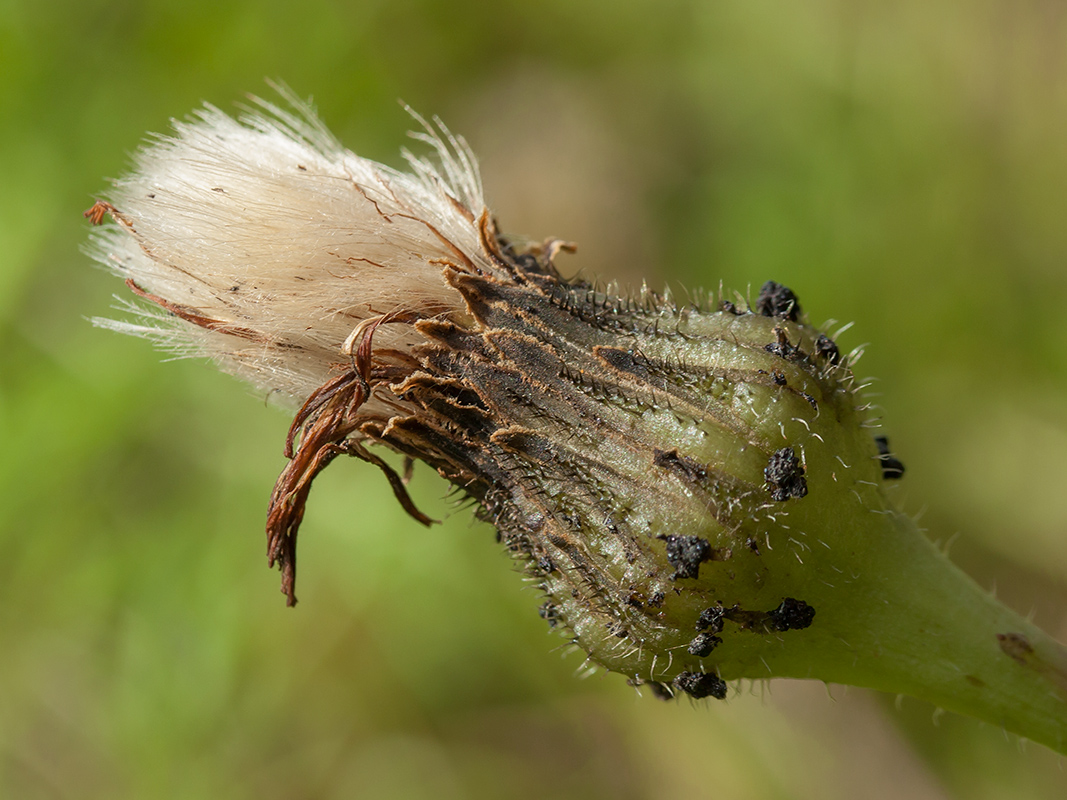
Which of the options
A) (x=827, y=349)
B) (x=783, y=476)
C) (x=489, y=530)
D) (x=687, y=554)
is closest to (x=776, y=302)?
(x=827, y=349)

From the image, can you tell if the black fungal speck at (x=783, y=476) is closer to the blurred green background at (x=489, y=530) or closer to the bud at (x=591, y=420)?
the bud at (x=591, y=420)

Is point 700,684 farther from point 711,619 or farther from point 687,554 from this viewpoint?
point 687,554

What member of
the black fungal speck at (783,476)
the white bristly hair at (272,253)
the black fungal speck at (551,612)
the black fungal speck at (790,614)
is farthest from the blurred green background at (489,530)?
the white bristly hair at (272,253)

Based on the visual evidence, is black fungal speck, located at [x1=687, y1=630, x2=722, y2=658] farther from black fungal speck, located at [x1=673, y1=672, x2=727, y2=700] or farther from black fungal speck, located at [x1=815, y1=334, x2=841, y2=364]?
black fungal speck, located at [x1=815, y1=334, x2=841, y2=364]

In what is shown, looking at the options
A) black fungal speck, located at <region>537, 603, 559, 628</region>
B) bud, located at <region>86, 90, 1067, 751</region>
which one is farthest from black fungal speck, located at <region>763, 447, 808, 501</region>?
black fungal speck, located at <region>537, 603, 559, 628</region>

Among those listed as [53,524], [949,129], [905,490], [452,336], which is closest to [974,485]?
[905,490]

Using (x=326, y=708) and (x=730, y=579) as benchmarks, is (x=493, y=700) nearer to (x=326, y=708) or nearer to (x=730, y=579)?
(x=326, y=708)
